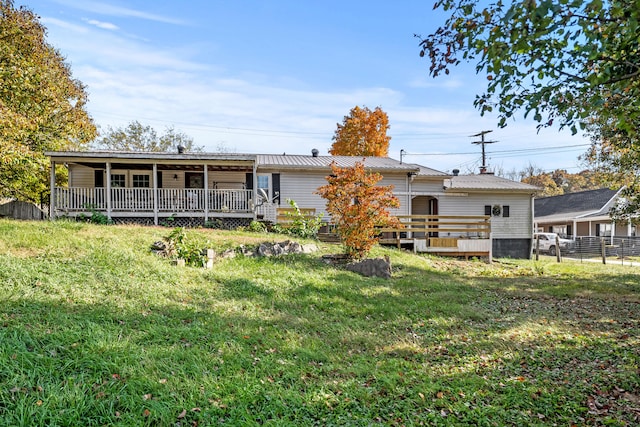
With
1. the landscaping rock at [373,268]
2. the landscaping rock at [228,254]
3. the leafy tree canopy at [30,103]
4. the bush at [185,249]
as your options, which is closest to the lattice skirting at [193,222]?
the leafy tree canopy at [30,103]

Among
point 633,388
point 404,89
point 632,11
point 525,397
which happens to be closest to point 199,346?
point 525,397

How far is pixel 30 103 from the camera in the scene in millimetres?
12594

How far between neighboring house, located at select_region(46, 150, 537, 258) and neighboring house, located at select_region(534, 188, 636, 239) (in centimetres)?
862

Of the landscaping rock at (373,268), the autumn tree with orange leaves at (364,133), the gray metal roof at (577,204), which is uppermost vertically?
the autumn tree with orange leaves at (364,133)

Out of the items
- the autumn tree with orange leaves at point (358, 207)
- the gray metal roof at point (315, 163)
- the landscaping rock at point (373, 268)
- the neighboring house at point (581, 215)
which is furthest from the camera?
the neighboring house at point (581, 215)

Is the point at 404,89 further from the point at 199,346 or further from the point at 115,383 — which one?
the point at 115,383

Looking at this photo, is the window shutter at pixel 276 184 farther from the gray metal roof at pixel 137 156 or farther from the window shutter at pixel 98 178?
the window shutter at pixel 98 178

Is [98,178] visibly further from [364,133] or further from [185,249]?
[364,133]

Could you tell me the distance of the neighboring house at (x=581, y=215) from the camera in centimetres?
2705

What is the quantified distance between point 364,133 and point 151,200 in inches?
838

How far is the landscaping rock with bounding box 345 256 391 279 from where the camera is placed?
10.1 metres

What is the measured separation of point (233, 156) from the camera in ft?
51.3

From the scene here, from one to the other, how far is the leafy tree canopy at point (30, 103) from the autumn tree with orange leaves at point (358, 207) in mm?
8672

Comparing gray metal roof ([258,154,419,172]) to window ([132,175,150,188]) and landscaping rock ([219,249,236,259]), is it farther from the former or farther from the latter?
landscaping rock ([219,249,236,259])
